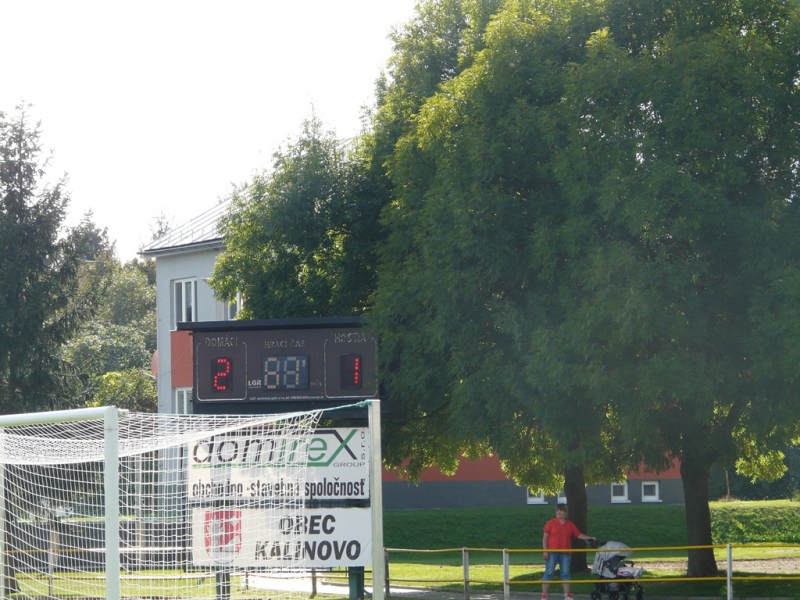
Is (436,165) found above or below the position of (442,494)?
above

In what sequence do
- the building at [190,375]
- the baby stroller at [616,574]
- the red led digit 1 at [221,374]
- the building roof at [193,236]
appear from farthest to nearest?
the building at [190,375], the building roof at [193,236], the baby stroller at [616,574], the red led digit 1 at [221,374]

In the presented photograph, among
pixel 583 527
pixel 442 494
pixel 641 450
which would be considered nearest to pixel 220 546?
pixel 641 450

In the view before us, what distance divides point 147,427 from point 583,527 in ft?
44.2

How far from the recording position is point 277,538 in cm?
1386

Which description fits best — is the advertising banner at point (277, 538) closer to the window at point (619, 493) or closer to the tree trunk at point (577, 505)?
the tree trunk at point (577, 505)

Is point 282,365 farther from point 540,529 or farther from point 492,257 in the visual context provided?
point 540,529

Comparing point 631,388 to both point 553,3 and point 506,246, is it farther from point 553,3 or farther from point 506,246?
point 553,3

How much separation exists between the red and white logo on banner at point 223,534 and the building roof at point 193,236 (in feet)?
80.4

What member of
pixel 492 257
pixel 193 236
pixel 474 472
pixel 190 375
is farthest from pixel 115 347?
pixel 492 257

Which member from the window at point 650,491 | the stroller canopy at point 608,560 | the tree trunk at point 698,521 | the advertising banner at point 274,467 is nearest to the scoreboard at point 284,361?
the advertising banner at point 274,467

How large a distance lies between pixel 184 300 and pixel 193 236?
219 centimetres

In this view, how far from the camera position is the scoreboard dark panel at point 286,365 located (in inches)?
711

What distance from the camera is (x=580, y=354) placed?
16609 millimetres

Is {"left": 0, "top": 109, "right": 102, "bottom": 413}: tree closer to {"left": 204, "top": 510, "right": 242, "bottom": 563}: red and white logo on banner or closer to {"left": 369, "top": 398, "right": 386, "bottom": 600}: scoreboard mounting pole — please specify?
{"left": 204, "top": 510, "right": 242, "bottom": 563}: red and white logo on banner
